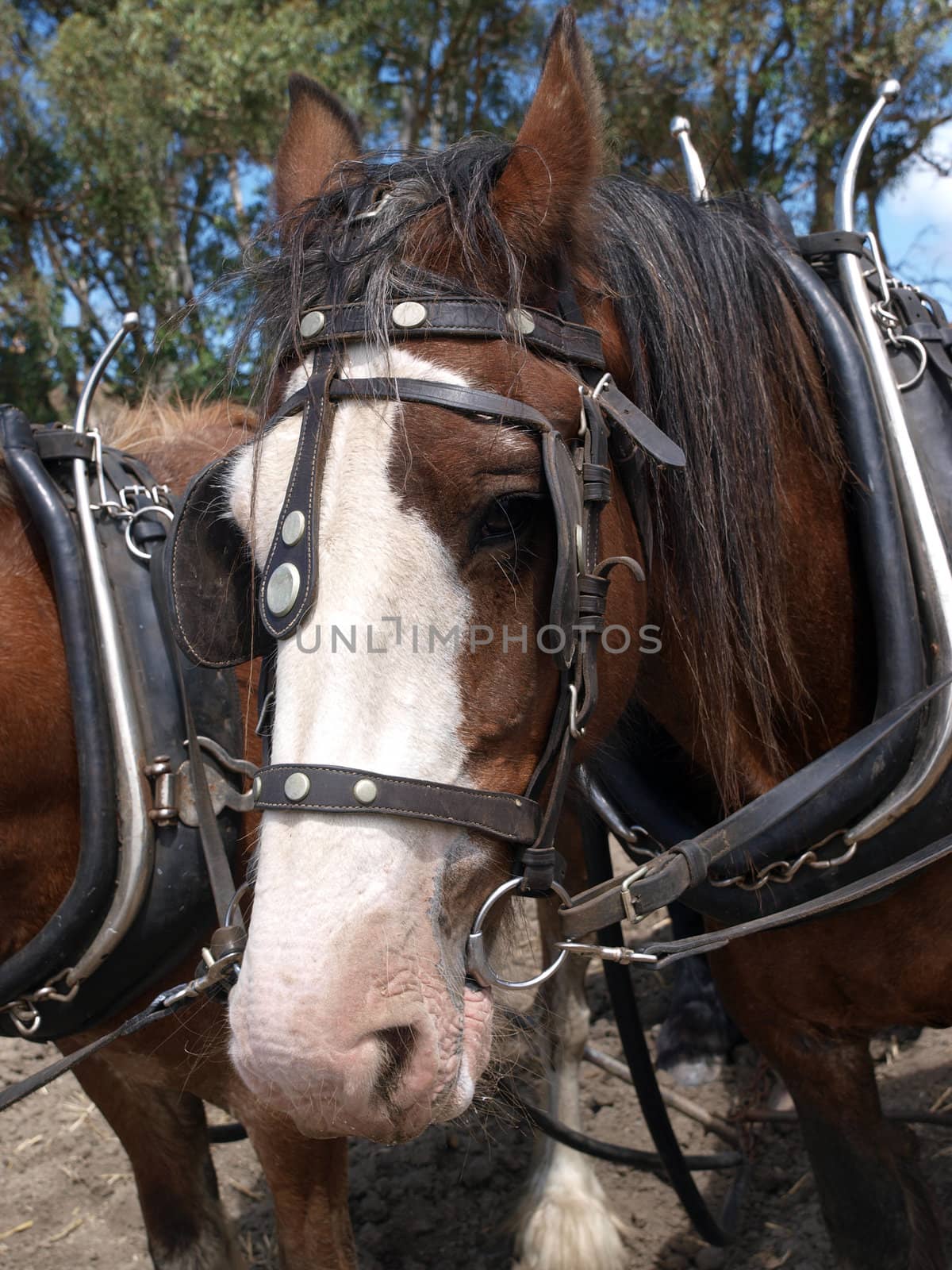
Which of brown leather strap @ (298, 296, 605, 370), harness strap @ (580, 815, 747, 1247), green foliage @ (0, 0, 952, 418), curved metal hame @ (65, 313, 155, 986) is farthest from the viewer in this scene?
green foliage @ (0, 0, 952, 418)

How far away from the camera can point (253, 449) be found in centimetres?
125

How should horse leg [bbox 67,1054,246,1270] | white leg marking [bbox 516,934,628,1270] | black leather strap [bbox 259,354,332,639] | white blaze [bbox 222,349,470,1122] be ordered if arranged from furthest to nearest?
white leg marking [bbox 516,934,628,1270] → horse leg [bbox 67,1054,246,1270] → black leather strap [bbox 259,354,332,639] → white blaze [bbox 222,349,470,1122]

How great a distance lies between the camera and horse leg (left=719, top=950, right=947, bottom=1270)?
172cm

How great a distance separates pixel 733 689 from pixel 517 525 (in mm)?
527

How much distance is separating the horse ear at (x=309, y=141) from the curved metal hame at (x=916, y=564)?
2.72ft

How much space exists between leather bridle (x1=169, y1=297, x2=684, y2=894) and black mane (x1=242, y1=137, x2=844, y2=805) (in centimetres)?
6

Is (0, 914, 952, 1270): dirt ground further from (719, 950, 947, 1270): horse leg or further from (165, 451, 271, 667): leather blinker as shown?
(165, 451, 271, 667): leather blinker

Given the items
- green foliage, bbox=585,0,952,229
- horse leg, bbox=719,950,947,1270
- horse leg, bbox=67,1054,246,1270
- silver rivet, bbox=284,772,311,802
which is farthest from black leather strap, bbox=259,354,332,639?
green foliage, bbox=585,0,952,229

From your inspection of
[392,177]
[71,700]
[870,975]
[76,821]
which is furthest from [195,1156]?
[392,177]

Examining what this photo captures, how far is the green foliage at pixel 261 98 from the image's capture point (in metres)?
7.95

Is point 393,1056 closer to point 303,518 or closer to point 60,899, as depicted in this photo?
point 303,518

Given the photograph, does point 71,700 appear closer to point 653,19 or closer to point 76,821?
point 76,821

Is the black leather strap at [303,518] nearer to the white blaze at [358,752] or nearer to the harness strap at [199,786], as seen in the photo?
the white blaze at [358,752]

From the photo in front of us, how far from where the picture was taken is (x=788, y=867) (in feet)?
4.88
